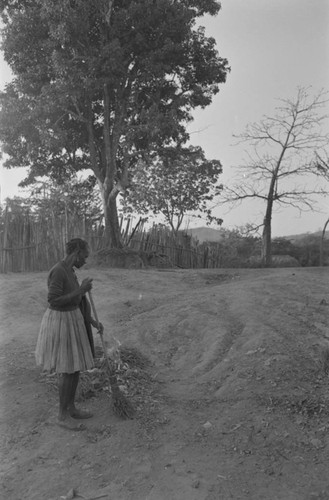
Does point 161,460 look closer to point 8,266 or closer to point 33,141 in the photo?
point 8,266

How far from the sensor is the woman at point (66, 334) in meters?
3.38

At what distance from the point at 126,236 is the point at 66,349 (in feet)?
30.4

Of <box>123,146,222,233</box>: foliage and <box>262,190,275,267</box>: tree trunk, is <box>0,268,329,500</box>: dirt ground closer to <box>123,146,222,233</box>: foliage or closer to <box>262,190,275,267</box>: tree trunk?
<box>262,190,275,267</box>: tree trunk

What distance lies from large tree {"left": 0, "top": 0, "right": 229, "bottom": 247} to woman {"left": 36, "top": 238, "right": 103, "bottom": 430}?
27.6 feet

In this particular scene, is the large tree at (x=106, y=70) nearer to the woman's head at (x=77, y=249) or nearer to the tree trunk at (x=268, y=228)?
the tree trunk at (x=268, y=228)

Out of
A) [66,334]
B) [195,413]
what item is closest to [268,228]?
[195,413]

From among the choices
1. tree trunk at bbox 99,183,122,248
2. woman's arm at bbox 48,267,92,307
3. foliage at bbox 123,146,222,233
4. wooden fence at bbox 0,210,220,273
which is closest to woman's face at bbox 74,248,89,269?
woman's arm at bbox 48,267,92,307

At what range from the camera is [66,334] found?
3430 mm

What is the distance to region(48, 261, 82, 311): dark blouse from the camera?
3371 mm

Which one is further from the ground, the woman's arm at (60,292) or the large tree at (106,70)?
the large tree at (106,70)

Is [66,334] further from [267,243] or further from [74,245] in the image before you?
[267,243]

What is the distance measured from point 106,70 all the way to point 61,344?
30.8 feet

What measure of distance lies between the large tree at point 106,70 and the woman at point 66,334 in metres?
8.41

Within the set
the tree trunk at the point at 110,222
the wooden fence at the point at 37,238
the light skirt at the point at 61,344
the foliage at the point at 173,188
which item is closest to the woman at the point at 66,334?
the light skirt at the point at 61,344
